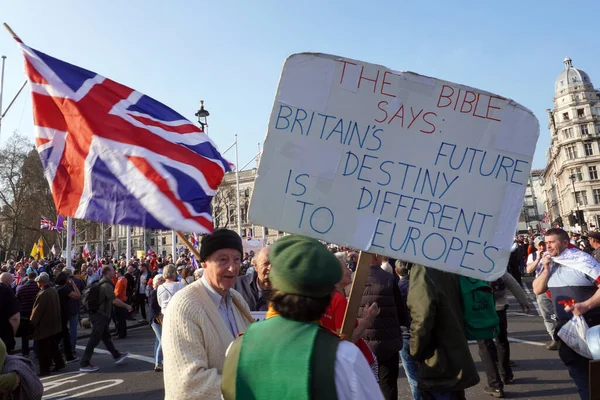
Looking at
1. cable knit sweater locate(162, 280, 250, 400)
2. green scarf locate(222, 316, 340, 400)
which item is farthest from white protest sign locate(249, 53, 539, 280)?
green scarf locate(222, 316, 340, 400)

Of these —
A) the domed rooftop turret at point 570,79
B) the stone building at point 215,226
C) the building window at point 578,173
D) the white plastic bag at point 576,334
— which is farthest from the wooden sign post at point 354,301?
the domed rooftop turret at point 570,79

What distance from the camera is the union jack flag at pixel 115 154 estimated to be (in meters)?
3.32

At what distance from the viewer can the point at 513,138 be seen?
8.15 ft

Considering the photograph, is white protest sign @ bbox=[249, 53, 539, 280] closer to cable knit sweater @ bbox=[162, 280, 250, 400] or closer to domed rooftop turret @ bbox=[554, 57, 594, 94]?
cable knit sweater @ bbox=[162, 280, 250, 400]

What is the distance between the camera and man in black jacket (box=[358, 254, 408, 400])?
467cm

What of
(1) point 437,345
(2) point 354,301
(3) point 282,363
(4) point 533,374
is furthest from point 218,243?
(4) point 533,374

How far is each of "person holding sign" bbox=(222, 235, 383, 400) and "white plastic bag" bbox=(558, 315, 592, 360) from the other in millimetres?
3041

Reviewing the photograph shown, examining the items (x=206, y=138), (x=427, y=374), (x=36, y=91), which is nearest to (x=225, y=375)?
(x=427, y=374)

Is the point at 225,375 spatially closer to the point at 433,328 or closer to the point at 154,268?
the point at 433,328

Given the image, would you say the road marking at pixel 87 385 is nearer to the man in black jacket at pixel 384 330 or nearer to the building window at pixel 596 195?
the man in black jacket at pixel 384 330

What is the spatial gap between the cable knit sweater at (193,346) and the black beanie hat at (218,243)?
29cm

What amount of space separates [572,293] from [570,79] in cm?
8838

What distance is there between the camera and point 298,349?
1.48 meters

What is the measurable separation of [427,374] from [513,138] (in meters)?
2.02
